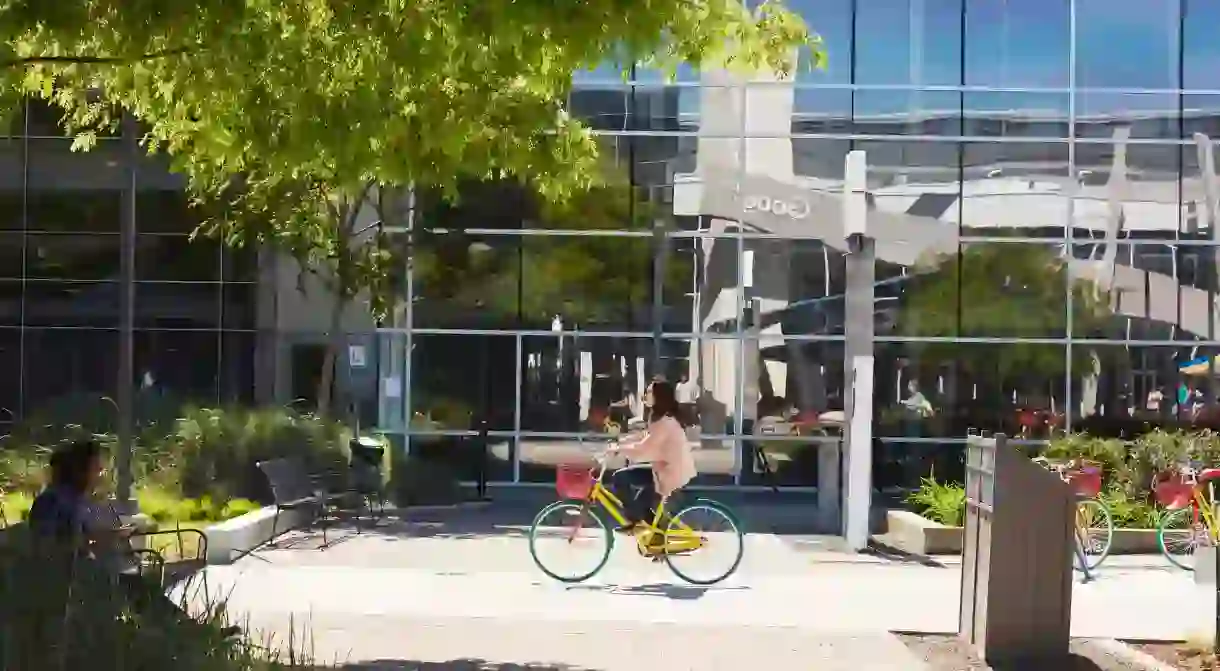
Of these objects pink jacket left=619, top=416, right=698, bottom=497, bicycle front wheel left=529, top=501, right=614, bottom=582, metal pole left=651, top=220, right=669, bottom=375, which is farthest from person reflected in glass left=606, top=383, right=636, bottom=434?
pink jacket left=619, top=416, right=698, bottom=497

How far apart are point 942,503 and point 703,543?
487 centimetres

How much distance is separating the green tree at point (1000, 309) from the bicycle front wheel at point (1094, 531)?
8.23m

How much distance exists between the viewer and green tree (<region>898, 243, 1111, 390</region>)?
24031mm

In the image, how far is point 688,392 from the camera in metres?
24.1

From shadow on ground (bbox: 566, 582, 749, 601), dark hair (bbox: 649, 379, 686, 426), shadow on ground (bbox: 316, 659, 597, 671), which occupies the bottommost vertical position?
shadow on ground (bbox: 566, 582, 749, 601)

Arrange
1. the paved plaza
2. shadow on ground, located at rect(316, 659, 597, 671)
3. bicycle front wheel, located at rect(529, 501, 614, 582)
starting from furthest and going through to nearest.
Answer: bicycle front wheel, located at rect(529, 501, 614, 582), the paved plaza, shadow on ground, located at rect(316, 659, 597, 671)

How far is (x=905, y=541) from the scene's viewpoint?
1681 cm

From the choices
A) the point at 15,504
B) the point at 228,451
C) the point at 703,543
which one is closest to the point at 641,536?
the point at 703,543

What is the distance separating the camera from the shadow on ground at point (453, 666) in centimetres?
906

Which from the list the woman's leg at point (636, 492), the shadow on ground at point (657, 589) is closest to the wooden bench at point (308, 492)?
the shadow on ground at point (657, 589)

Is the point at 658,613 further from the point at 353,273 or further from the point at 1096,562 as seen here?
the point at 353,273

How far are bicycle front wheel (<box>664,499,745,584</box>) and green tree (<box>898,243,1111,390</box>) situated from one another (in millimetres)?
11514

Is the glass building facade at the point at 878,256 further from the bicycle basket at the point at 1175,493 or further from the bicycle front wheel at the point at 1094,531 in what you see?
the bicycle front wheel at the point at 1094,531

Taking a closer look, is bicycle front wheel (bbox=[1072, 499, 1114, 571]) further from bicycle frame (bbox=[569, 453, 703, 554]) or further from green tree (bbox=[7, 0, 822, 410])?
green tree (bbox=[7, 0, 822, 410])
